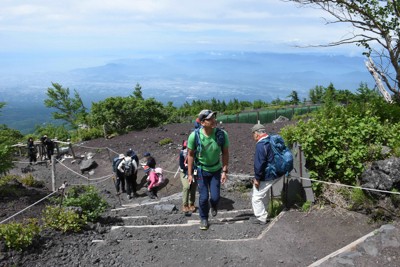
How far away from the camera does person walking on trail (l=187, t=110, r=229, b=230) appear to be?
629cm

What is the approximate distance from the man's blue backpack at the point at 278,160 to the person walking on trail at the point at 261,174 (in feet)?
0.18

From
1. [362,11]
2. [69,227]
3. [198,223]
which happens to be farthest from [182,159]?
[362,11]

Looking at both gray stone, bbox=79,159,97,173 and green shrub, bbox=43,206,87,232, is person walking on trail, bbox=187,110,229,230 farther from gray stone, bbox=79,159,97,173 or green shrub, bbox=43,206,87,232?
gray stone, bbox=79,159,97,173

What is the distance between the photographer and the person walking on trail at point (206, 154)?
248 inches

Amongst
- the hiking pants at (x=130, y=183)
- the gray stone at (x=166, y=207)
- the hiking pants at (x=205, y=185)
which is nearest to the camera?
the hiking pants at (x=205, y=185)

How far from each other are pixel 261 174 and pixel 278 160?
374mm

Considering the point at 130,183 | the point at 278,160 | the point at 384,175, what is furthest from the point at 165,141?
the point at 384,175

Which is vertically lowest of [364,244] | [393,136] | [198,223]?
[198,223]

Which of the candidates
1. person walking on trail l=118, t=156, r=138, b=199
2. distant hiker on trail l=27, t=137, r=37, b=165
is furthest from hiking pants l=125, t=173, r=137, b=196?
distant hiker on trail l=27, t=137, r=37, b=165

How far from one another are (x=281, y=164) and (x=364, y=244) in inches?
73.8

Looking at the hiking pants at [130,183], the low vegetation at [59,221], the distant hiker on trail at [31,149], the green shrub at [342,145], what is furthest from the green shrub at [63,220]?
the distant hiker on trail at [31,149]

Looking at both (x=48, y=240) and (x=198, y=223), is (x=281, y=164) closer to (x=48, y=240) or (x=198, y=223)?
(x=198, y=223)

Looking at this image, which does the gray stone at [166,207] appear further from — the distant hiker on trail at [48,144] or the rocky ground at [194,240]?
the distant hiker on trail at [48,144]

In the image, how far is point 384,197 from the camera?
19.9 feet
